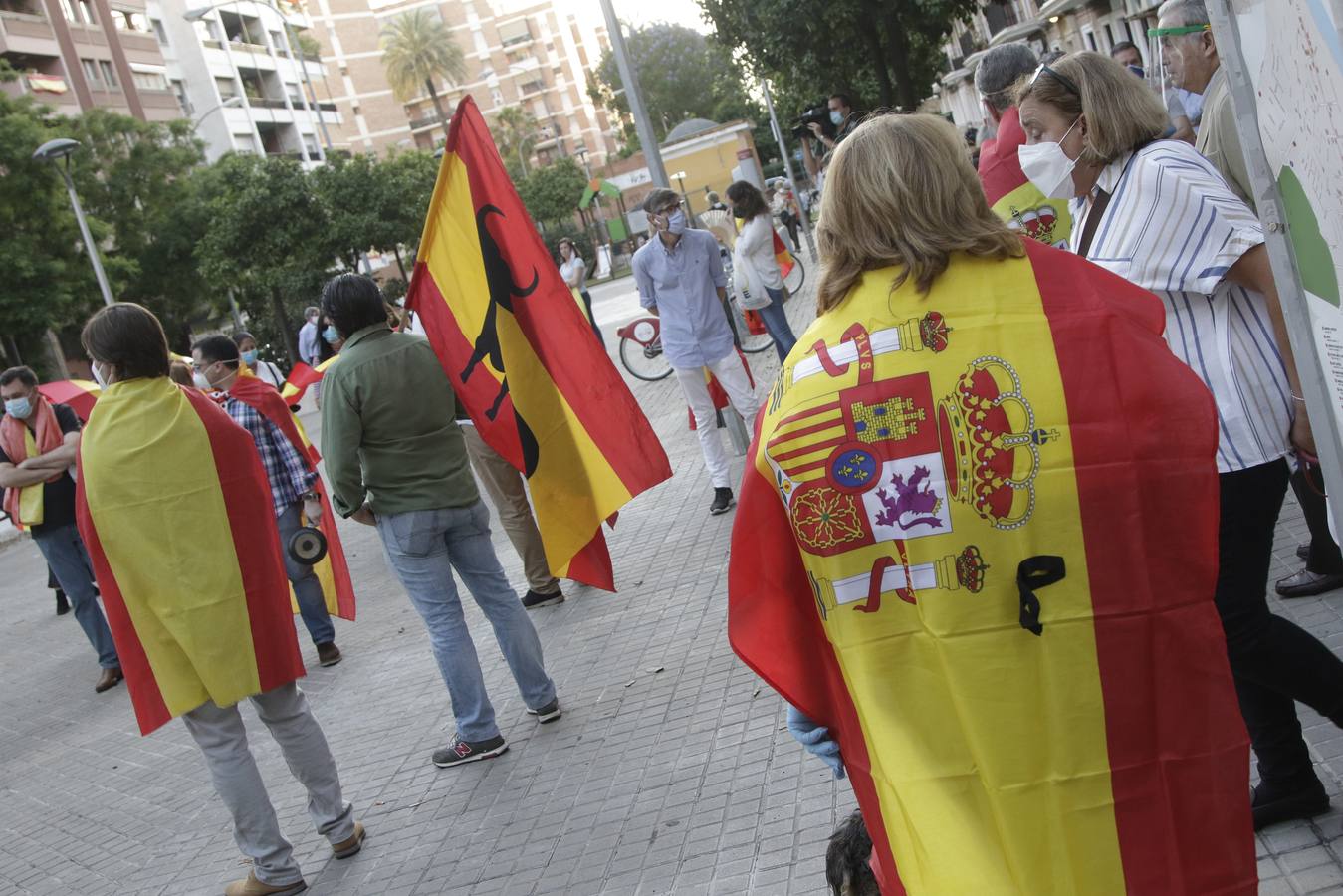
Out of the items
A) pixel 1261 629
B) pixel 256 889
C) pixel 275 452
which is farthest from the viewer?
pixel 275 452

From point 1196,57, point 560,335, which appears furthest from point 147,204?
point 1196,57

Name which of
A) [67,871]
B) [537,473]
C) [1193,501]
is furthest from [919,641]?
[67,871]

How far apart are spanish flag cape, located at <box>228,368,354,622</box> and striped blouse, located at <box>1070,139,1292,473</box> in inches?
193

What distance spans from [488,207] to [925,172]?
11.3 feet

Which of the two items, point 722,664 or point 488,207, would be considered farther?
point 722,664

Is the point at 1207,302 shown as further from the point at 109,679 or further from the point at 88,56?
the point at 88,56

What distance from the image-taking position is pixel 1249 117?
2.31 m

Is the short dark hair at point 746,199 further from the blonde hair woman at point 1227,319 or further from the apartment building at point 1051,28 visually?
the apartment building at point 1051,28

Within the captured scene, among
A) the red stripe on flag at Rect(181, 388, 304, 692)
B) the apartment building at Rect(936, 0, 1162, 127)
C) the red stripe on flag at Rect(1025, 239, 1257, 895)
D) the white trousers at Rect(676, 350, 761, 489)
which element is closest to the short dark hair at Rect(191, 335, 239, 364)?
the red stripe on flag at Rect(181, 388, 304, 692)

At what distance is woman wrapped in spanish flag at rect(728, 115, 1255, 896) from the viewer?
2.66 m

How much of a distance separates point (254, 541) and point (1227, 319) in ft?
11.5

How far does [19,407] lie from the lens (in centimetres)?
902

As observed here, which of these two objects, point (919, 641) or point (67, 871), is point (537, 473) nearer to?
point (67, 871)

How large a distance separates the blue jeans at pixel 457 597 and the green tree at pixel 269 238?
38.5 m
